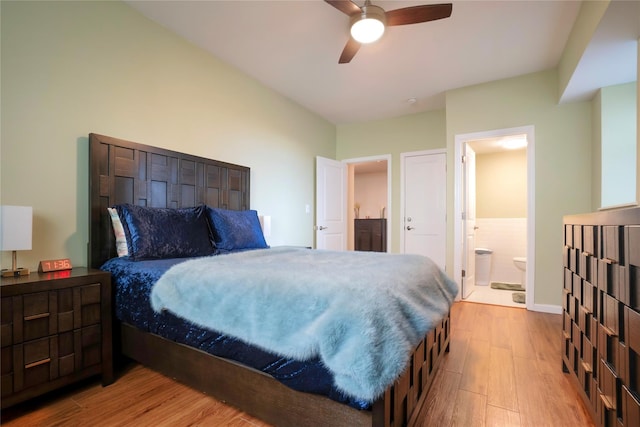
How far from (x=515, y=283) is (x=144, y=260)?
5.39m

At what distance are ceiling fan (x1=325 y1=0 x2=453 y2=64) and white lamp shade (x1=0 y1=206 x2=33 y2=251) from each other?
2.26 meters

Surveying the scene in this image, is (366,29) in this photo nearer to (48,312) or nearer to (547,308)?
(48,312)

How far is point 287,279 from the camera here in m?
1.22

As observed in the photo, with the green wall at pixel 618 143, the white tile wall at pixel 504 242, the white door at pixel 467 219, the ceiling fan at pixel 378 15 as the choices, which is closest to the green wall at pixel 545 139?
the white door at pixel 467 219

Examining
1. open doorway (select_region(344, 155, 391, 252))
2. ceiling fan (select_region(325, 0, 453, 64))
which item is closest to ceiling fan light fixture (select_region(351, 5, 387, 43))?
ceiling fan (select_region(325, 0, 453, 64))

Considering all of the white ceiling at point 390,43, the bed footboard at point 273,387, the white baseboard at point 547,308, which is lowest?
the white baseboard at point 547,308

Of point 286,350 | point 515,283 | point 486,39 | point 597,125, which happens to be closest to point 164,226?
point 286,350

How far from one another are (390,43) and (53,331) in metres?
3.28

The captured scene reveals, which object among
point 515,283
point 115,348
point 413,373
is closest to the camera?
point 413,373

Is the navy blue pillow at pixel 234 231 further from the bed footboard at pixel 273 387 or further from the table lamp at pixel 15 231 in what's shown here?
the table lamp at pixel 15 231

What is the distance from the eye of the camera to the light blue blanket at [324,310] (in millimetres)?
960

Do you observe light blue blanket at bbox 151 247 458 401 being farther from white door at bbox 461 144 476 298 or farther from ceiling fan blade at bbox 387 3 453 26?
white door at bbox 461 144 476 298

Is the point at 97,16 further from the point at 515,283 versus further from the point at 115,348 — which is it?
the point at 515,283

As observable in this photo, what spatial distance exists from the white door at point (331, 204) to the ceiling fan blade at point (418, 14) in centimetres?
250
